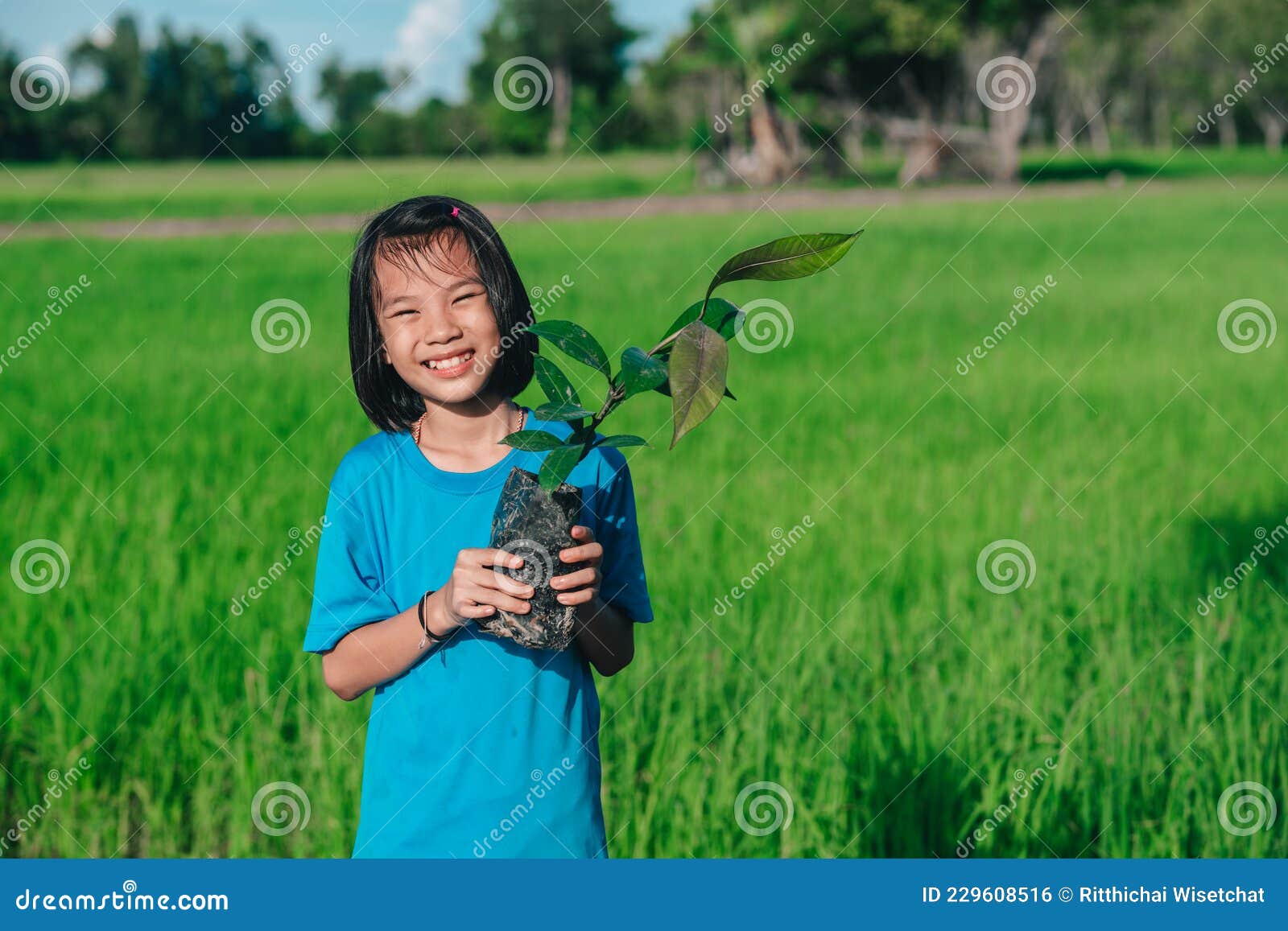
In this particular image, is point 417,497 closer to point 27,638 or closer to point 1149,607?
point 27,638

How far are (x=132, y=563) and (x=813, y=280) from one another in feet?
27.6

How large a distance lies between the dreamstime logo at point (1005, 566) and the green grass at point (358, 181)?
12386mm

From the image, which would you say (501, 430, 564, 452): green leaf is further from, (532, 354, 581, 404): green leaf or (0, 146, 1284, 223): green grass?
(0, 146, 1284, 223): green grass

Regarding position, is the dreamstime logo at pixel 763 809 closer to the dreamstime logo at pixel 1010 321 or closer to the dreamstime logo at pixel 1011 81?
the dreamstime logo at pixel 1010 321

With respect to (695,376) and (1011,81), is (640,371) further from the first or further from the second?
(1011,81)

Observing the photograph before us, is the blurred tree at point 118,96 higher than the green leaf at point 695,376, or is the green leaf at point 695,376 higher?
the blurred tree at point 118,96

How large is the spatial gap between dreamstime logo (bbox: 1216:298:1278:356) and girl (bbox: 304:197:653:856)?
296 inches

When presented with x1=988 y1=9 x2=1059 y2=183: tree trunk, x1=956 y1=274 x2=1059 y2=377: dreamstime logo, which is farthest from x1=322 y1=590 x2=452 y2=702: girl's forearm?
x1=988 y1=9 x2=1059 y2=183: tree trunk

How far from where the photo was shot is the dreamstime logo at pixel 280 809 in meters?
2.49

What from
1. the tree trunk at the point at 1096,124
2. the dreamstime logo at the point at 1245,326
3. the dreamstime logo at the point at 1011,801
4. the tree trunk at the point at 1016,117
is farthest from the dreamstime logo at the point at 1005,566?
the tree trunk at the point at 1096,124

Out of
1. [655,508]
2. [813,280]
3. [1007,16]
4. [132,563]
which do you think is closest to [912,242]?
[813,280]

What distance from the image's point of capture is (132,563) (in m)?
3.73

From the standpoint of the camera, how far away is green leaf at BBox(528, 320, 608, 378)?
1.16 m
